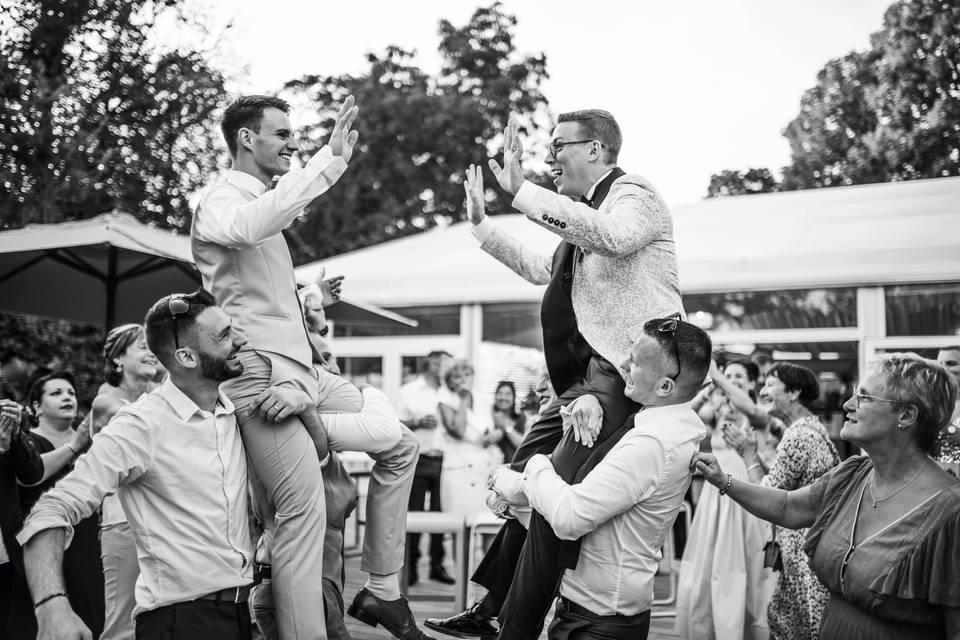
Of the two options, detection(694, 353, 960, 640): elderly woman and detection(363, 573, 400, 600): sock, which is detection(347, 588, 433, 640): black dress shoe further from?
detection(694, 353, 960, 640): elderly woman

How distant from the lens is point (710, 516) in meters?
6.01

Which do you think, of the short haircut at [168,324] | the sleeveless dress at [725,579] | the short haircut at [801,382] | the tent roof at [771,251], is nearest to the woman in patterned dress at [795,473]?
the short haircut at [801,382]

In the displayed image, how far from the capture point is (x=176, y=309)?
9.80 ft

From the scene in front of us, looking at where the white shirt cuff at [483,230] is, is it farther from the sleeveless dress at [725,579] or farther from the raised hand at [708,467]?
the sleeveless dress at [725,579]

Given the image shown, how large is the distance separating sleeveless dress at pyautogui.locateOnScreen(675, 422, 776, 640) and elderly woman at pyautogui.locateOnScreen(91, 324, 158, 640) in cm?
337

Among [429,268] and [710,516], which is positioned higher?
[429,268]

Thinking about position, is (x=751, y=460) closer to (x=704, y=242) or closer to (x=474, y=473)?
(x=474, y=473)

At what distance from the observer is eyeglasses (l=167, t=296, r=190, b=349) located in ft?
9.79

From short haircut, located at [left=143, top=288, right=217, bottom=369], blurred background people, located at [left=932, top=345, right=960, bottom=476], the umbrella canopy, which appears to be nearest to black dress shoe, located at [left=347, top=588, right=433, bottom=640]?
short haircut, located at [left=143, top=288, right=217, bottom=369]

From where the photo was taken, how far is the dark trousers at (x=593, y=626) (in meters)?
2.93

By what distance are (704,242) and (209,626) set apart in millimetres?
11312

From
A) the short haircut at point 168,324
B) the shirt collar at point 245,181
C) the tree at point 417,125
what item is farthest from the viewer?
the tree at point 417,125

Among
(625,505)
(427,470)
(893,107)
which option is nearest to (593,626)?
(625,505)

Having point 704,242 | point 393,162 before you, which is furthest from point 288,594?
point 393,162
